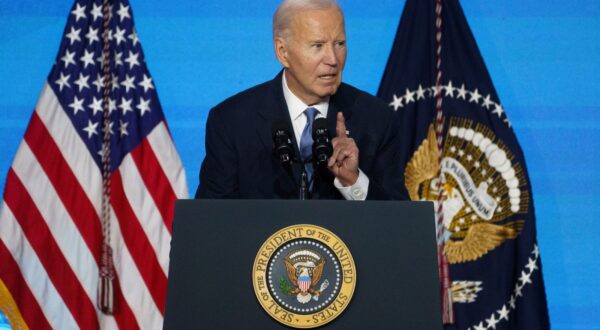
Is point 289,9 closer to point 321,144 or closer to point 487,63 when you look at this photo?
point 321,144

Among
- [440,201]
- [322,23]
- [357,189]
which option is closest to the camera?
[357,189]

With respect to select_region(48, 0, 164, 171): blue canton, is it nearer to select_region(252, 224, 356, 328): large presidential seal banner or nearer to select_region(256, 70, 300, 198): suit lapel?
select_region(256, 70, 300, 198): suit lapel

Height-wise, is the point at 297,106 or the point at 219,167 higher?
the point at 297,106

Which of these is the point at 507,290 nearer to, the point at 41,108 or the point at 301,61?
the point at 301,61

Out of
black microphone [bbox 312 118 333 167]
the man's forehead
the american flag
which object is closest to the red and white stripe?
the american flag

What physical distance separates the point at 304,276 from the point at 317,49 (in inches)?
32.6

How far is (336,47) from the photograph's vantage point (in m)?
2.11

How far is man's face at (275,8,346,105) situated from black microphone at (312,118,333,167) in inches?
16.7

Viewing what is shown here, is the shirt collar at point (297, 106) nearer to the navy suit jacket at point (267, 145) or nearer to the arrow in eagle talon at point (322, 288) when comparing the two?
the navy suit jacket at point (267, 145)

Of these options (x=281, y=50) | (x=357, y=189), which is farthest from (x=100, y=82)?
(x=357, y=189)

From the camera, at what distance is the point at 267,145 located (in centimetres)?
214

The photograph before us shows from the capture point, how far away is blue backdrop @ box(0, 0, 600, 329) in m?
3.68

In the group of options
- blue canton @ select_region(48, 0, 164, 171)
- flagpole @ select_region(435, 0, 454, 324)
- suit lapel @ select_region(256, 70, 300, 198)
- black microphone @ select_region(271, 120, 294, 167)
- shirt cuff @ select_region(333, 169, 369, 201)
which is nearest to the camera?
black microphone @ select_region(271, 120, 294, 167)

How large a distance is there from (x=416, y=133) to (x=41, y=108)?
5.71 ft
